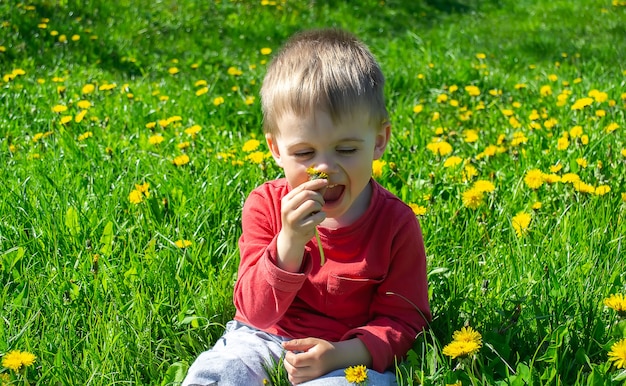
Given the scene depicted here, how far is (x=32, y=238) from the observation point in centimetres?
246

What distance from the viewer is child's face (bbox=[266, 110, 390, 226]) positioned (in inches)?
71.7

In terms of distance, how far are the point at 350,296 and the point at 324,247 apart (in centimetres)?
14

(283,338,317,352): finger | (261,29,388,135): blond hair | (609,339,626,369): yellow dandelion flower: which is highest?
(261,29,388,135): blond hair

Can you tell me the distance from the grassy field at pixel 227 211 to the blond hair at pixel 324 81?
580 mm

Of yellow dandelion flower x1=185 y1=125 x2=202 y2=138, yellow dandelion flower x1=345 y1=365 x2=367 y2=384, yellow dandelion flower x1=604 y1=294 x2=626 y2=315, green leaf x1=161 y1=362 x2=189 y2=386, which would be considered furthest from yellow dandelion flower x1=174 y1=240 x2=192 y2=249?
yellow dandelion flower x1=604 y1=294 x2=626 y2=315

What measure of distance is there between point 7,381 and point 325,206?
A: 33.7 inches

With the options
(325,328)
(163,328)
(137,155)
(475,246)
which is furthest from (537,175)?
(137,155)

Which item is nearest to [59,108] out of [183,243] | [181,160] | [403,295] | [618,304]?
[181,160]

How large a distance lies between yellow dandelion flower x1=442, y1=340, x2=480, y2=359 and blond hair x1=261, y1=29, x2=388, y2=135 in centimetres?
58

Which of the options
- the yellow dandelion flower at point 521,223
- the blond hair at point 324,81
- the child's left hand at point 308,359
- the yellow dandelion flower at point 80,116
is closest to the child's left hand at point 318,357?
the child's left hand at point 308,359

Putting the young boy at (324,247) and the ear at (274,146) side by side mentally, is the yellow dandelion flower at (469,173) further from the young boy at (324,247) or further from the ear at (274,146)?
the ear at (274,146)

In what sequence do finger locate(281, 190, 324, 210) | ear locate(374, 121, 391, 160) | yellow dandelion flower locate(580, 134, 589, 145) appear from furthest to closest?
yellow dandelion flower locate(580, 134, 589, 145) < ear locate(374, 121, 391, 160) < finger locate(281, 190, 324, 210)

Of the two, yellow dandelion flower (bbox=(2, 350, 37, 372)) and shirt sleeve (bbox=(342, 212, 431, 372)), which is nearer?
yellow dandelion flower (bbox=(2, 350, 37, 372))

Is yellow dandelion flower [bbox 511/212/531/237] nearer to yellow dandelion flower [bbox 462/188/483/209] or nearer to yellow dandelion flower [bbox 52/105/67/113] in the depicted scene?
yellow dandelion flower [bbox 462/188/483/209]
